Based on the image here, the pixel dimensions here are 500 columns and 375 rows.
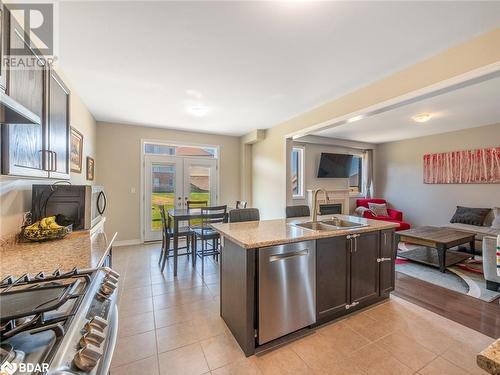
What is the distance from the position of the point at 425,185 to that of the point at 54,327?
7.08 meters

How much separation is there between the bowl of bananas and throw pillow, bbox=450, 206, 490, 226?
6571 millimetres

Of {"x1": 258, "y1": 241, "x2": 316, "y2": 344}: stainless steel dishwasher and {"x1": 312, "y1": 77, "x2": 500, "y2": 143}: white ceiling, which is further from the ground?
{"x1": 312, "y1": 77, "x2": 500, "y2": 143}: white ceiling

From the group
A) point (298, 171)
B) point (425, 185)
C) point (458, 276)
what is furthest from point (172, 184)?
point (425, 185)

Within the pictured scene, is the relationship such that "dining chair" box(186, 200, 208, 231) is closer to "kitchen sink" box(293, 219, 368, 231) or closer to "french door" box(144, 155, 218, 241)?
"french door" box(144, 155, 218, 241)

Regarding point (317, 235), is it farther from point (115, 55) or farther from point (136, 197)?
point (136, 197)

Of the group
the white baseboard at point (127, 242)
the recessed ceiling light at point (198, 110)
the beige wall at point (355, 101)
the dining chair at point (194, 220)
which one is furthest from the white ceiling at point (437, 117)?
the white baseboard at point (127, 242)

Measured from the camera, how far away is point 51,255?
4.51 ft

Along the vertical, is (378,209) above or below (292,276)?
above

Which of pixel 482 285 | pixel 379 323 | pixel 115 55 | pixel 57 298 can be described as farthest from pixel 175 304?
pixel 482 285

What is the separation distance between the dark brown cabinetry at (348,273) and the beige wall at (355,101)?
1656mm

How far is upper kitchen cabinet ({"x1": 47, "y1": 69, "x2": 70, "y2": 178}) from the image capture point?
5.15ft

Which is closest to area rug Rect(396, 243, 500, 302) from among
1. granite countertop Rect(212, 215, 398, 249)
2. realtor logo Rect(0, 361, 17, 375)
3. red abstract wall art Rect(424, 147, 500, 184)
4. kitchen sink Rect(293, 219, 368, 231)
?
granite countertop Rect(212, 215, 398, 249)

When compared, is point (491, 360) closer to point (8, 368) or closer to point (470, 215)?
point (8, 368)

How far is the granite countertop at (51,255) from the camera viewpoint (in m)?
1.18
